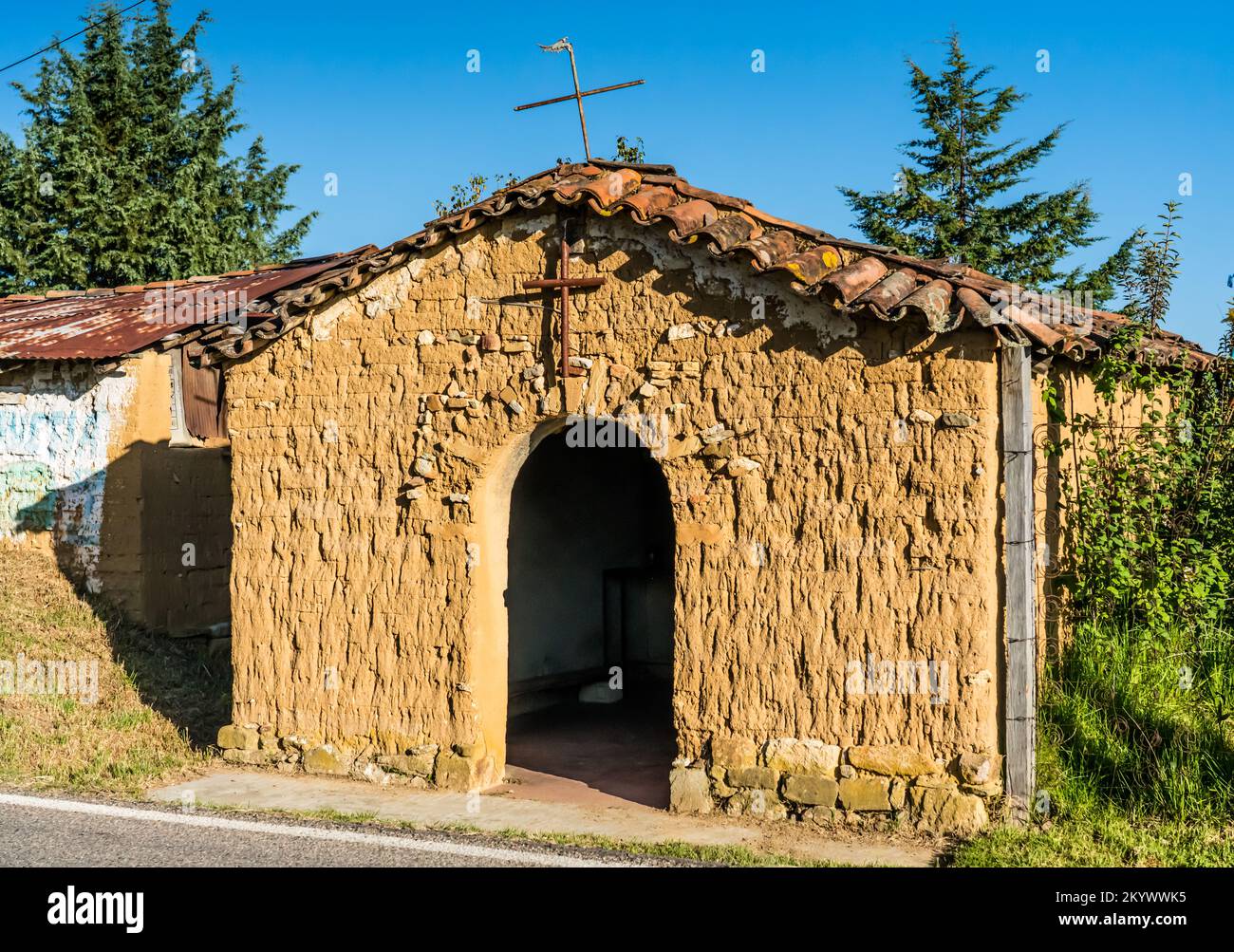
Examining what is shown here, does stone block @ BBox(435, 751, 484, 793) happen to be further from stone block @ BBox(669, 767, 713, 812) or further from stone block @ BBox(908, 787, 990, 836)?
stone block @ BBox(908, 787, 990, 836)

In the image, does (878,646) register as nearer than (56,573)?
Yes

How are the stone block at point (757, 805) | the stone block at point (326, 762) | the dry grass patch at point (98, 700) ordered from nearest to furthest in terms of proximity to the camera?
1. the stone block at point (757, 805)
2. the stone block at point (326, 762)
3. the dry grass patch at point (98, 700)

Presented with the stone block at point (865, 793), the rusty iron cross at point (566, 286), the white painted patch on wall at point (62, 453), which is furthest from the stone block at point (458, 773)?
the white painted patch on wall at point (62, 453)

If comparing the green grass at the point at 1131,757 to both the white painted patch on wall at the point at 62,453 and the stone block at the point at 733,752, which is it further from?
the white painted patch on wall at the point at 62,453

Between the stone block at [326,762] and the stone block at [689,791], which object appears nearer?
the stone block at [689,791]

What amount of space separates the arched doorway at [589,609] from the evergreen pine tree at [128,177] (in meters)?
13.3

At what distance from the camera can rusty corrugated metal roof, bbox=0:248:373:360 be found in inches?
472

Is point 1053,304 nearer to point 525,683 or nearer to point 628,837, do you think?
point 628,837

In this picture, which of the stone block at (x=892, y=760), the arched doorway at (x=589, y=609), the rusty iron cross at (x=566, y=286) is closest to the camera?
the stone block at (x=892, y=760)

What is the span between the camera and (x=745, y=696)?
7.33 meters

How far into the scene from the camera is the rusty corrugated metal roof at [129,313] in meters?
12.0

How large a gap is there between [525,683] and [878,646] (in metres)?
4.45

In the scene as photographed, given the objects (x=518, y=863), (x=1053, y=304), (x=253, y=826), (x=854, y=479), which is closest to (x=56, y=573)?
(x=253, y=826)

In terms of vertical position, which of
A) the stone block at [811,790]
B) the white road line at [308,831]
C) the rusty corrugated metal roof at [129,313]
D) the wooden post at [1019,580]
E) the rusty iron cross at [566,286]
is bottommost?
the white road line at [308,831]
